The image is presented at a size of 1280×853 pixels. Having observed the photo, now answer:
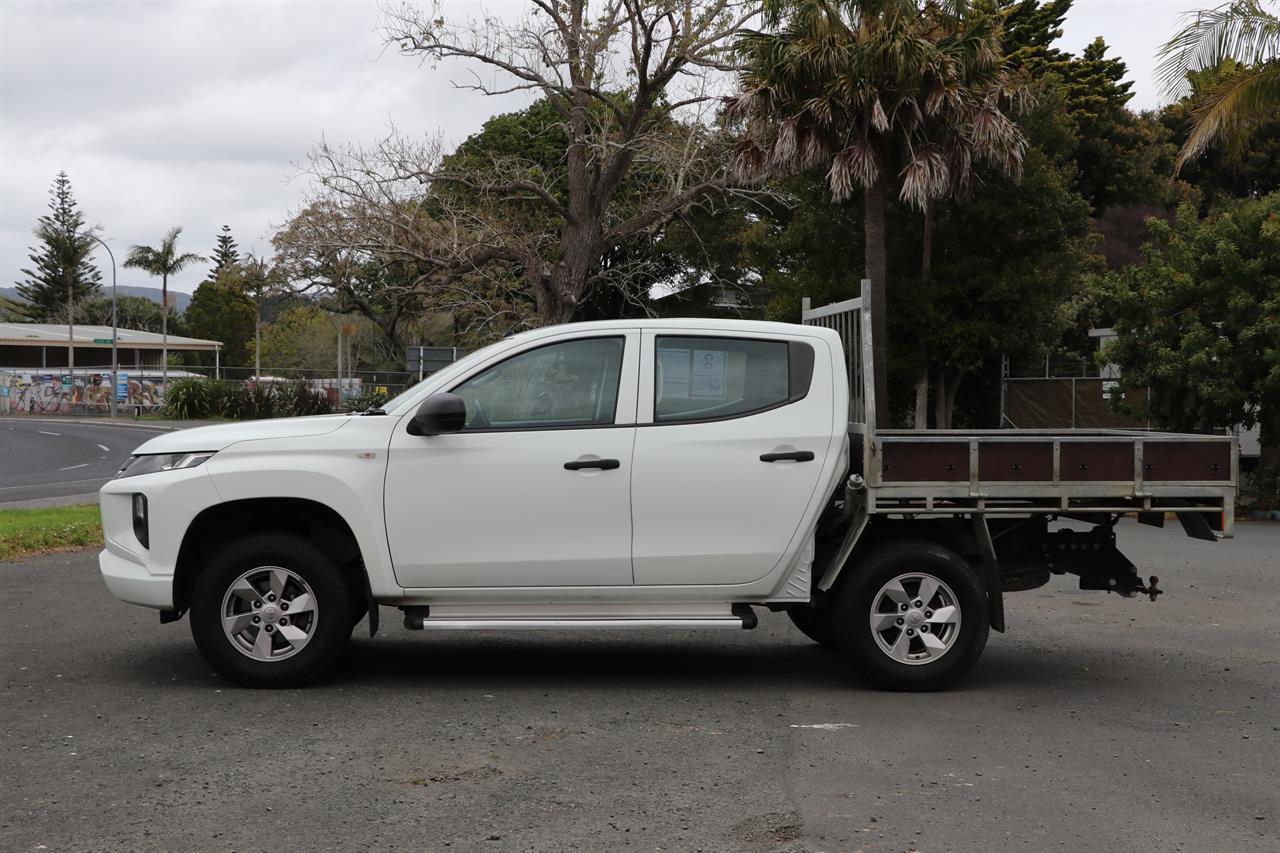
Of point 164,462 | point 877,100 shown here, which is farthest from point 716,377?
point 877,100

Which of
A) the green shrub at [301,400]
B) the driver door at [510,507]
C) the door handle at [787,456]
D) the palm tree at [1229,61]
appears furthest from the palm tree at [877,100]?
the green shrub at [301,400]

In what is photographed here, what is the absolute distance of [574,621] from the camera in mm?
7098

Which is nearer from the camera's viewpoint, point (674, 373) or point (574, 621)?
point (574, 621)

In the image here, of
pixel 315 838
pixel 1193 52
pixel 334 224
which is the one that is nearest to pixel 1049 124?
pixel 1193 52

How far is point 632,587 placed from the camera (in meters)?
7.17

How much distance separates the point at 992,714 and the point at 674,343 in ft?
8.31

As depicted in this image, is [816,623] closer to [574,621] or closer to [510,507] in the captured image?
[574,621]

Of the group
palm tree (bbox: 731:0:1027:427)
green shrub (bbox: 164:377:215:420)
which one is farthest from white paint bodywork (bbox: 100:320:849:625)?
green shrub (bbox: 164:377:215:420)

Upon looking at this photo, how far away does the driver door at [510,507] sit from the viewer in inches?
280

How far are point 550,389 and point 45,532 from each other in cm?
897

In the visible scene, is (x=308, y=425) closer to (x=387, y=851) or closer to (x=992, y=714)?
(x=387, y=851)

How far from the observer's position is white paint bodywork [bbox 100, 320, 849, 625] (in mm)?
7121

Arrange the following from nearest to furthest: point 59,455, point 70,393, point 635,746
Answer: point 635,746 → point 59,455 → point 70,393

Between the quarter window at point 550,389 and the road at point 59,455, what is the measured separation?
1583 cm
